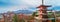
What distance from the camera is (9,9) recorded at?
1.25m

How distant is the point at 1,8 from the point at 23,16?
0.24 metres

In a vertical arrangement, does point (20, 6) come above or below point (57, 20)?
above

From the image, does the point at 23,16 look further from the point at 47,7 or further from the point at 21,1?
the point at 47,7

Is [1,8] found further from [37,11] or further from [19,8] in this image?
[37,11]

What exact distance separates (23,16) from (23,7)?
0.30 feet

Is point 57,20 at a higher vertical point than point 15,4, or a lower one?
lower

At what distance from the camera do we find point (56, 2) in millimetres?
1236

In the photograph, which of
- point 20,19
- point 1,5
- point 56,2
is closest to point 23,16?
point 20,19

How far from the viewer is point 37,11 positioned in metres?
1.22

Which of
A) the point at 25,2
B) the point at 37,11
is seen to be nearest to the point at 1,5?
the point at 25,2

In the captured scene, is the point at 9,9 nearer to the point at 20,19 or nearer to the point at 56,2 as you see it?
the point at 20,19

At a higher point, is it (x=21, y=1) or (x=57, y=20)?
(x=21, y=1)

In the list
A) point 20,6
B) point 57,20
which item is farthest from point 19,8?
point 57,20

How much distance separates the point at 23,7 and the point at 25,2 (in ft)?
0.18
